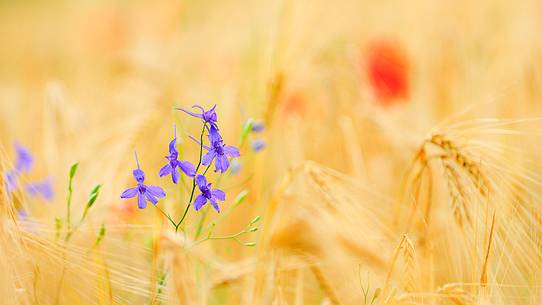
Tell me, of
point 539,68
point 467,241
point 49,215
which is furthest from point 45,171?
point 539,68

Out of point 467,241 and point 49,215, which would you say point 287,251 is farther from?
point 49,215

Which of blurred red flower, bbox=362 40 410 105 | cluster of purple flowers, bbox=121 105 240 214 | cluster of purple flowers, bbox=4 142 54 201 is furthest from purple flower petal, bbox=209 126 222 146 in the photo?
blurred red flower, bbox=362 40 410 105

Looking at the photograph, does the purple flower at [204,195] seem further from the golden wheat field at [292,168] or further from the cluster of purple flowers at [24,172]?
A: the cluster of purple flowers at [24,172]

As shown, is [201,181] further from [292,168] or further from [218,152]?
[292,168]

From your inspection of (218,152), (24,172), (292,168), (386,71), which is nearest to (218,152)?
(218,152)

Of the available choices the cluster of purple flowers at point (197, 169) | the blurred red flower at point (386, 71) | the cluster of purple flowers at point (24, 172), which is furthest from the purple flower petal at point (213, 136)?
the blurred red flower at point (386, 71)

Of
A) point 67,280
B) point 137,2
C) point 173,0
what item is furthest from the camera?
point 137,2

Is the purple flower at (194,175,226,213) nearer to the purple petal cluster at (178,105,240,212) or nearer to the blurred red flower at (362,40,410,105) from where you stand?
the purple petal cluster at (178,105,240,212)
